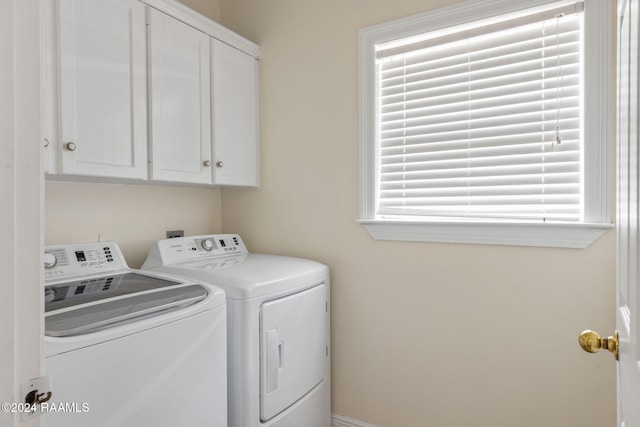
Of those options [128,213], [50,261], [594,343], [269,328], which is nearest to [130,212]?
[128,213]

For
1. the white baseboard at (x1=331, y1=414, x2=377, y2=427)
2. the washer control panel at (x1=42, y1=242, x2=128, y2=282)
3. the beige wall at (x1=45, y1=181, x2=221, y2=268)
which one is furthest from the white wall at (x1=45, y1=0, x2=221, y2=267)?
the white baseboard at (x1=331, y1=414, x2=377, y2=427)

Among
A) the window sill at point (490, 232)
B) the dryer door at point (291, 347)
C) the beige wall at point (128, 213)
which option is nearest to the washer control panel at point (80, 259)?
the beige wall at point (128, 213)

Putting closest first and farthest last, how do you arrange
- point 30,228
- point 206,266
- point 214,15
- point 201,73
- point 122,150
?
point 30,228 < point 122,150 < point 206,266 < point 201,73 < point 214,15

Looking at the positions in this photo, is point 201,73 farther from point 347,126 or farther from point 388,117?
point 388,117

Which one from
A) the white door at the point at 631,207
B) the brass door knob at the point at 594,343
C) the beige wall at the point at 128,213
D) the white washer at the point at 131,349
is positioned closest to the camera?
the white door at the point at 631,207

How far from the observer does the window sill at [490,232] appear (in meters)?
1.45

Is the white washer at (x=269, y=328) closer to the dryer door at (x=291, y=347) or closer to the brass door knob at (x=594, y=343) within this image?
the dryer door at (x=291, y=347)

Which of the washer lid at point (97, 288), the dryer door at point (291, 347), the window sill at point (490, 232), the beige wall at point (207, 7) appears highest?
the beige wall at point (207, 7)

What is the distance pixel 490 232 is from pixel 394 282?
0.53 metres

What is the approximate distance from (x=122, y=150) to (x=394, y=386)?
172 cm

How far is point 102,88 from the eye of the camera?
1.49m

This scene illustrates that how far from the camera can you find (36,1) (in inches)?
22.5

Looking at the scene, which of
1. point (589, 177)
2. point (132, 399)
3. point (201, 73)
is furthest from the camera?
point (201, 73)

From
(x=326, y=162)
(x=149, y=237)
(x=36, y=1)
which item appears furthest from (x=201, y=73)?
(x=36, y=1)
